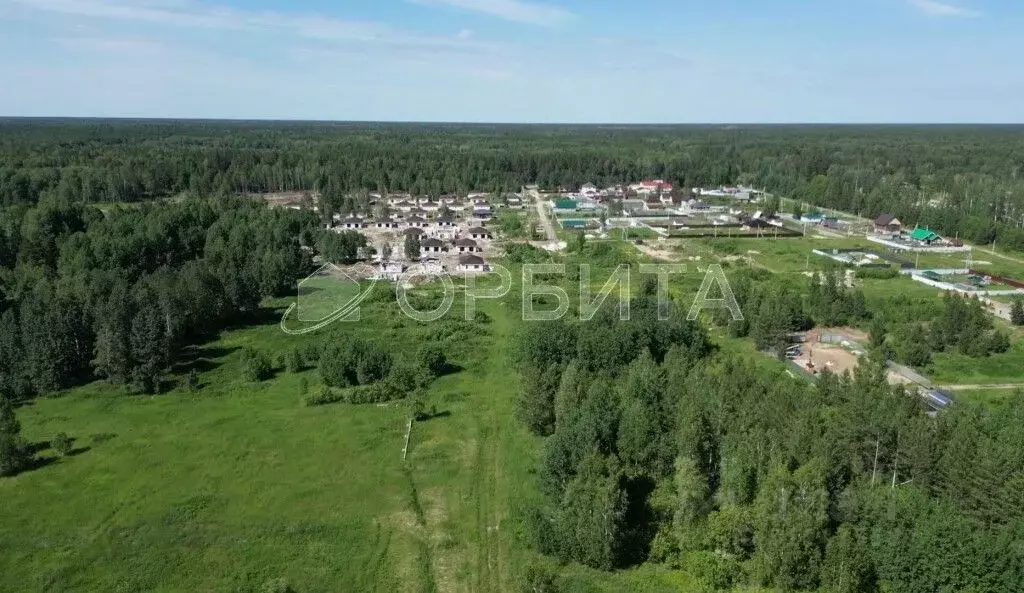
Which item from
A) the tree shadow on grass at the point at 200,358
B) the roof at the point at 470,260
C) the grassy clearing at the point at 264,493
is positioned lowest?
the grassy clearing at the point at 264,493

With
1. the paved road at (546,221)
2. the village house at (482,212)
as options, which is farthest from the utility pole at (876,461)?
the village house at (482,212)

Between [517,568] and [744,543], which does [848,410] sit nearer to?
[744,543]

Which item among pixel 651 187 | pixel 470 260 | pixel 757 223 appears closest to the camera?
pixel 470 260

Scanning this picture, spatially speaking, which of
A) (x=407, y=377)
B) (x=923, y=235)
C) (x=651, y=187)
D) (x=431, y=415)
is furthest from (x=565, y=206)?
(x=431, y=415)

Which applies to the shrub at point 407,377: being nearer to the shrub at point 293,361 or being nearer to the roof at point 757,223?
the shrub at point 293,361

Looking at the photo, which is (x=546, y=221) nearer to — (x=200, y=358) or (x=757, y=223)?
(x=757, y=223)

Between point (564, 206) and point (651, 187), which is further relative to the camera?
point (651, 187)

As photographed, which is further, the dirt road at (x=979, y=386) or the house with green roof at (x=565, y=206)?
the house with green roof at (x=565, y=206)

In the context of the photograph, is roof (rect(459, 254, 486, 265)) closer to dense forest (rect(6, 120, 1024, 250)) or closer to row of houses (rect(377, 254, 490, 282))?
row of houses (rect(377, 254, 490, 282))

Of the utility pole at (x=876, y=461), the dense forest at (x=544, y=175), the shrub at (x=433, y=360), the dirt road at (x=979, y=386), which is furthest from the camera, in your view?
the dense forest at (x=544, y=175)

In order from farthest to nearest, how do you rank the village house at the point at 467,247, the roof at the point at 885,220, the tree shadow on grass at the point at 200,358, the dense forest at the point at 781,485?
the roof at the point at 885,220 → the village house at the point at 467,247 → the tree shadow on grass at the point at 200,358 → the dense forest at the point at 781,485
